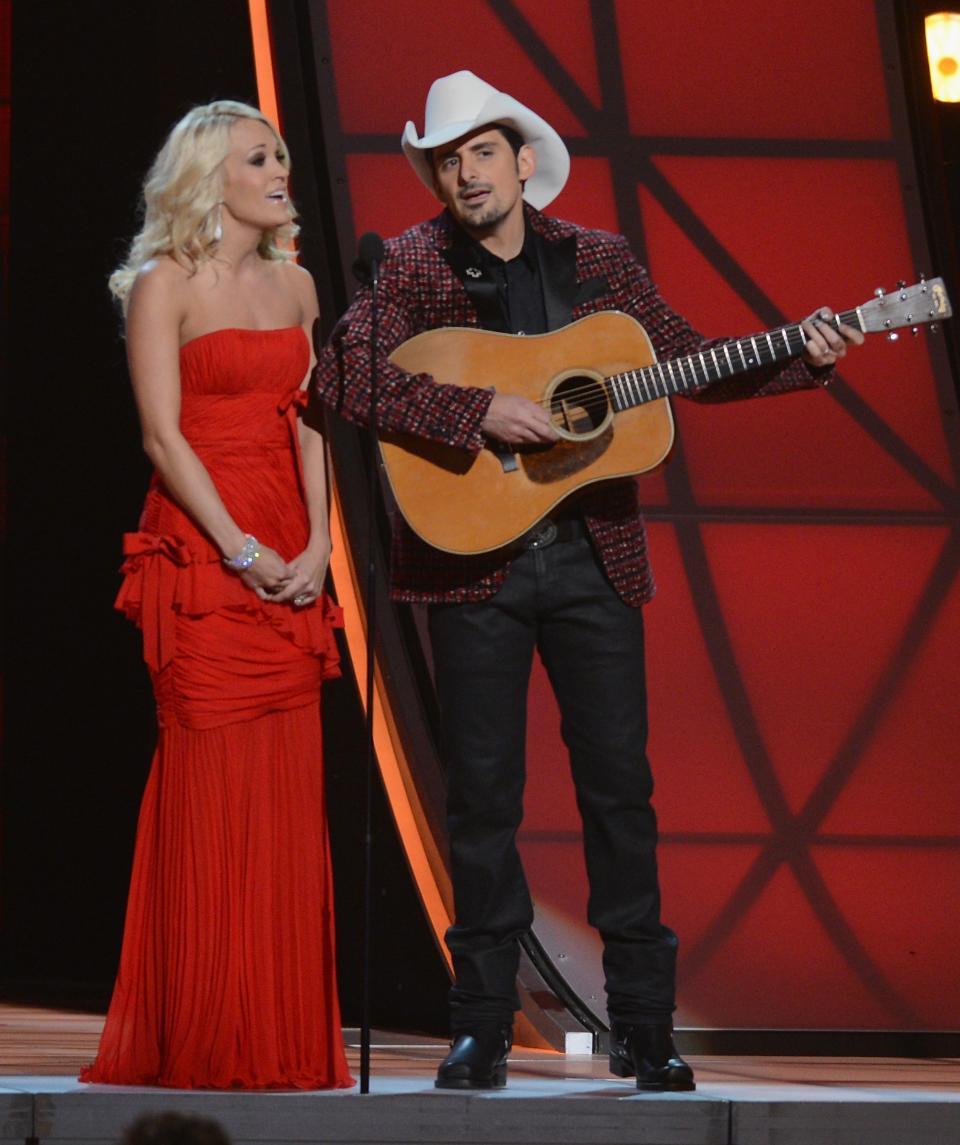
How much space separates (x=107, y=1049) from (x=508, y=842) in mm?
932

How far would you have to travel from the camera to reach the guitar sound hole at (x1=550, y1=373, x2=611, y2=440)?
3510 mm

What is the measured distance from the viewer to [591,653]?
3496 mm

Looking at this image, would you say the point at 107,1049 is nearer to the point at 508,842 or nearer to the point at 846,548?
the point at 508,842

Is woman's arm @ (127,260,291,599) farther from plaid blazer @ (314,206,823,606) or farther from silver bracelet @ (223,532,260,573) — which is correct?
plaid blazer @ (314,206,823,606)

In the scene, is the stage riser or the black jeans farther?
the black jeans

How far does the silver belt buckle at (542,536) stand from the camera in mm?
3496

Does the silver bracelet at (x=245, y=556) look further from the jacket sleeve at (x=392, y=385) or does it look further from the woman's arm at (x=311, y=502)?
the jacket sleeve at (x=392, y=385)

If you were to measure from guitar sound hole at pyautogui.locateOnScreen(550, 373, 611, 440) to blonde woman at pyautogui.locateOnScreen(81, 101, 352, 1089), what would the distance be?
61cm

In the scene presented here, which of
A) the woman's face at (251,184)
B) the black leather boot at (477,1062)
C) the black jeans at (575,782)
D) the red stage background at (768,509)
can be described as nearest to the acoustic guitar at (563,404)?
the black jeans at (575,782)

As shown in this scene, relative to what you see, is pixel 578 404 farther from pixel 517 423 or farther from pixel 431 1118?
pixel 431 1118

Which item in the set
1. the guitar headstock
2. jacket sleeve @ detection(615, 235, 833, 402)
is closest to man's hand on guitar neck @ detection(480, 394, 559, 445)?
jacket sleeve @ detection(615, 235, 833, 402)

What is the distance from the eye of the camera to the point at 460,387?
3.44m

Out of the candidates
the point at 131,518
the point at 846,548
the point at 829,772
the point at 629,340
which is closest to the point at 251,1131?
the point at 629,340

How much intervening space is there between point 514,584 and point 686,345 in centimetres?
61
